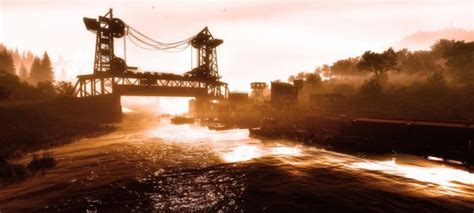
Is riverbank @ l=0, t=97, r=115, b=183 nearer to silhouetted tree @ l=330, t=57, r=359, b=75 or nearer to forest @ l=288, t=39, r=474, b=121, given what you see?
forest @ l=288, t=39, r=474, b=121

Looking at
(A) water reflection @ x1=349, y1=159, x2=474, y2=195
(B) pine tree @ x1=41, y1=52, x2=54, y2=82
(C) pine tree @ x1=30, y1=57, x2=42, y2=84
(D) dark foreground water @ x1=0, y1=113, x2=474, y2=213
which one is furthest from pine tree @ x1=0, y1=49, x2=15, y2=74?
(A) water reflection @ x1=349, y1=159, x2=474, y2=195

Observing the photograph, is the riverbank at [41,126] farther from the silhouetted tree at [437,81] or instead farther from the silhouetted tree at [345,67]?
the silhouetted tree at [345,67]

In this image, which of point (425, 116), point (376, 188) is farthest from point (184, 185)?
point (425, 116)

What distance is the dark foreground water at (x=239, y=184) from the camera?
13.1 metres

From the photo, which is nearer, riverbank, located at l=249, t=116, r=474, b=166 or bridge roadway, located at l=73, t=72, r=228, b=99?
riverbank, located at l=249, t=116, r=474, b=166

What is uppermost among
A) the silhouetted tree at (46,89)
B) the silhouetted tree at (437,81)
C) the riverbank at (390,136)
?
the silhouetted tree at (437,81)

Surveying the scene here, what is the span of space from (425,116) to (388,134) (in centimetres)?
2625

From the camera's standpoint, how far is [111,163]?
72.8 ft

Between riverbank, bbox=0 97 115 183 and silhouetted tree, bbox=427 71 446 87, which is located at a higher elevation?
silhouetted tree, bbox=427 71 446 87

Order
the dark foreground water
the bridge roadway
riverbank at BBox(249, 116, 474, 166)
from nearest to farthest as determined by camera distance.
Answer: the dark foreground water
riverbank at BBox(249, 116, 474, 166)
the bridge roadway

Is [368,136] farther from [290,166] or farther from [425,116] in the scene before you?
[425,116]

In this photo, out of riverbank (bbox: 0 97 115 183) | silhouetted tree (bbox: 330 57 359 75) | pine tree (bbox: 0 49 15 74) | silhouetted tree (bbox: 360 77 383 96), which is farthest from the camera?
silhouetted tree (bbox: 330 57 359 75)

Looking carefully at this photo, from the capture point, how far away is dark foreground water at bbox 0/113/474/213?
13.1m

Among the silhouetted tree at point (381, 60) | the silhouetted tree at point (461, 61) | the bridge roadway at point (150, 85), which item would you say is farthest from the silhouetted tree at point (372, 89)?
the bridge roadway at point (150, 85)
